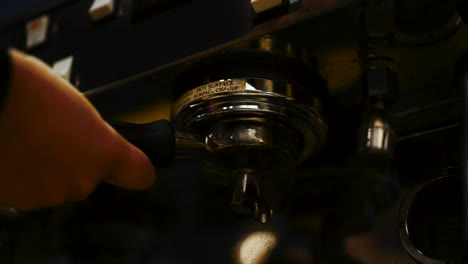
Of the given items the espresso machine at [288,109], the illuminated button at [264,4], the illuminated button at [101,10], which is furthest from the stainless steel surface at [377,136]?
the illuminated button at [101,10]

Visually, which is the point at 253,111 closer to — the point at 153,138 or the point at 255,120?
the point at 255,120

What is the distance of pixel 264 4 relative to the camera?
1.75 ft

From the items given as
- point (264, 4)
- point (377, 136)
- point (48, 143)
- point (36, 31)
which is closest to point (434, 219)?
point (377, 136)

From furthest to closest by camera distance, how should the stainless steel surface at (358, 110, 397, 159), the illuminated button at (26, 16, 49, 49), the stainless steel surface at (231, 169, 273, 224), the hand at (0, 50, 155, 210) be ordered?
the illuminated button at (26, 16, 49, 49)
the stainless steel surface at (231, 169, 273, 224)
the stainless steel surface at (358, 110, 397, 159)
the hand at (0, 50, 155, 210)

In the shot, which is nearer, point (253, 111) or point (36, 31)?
point (253, 111)

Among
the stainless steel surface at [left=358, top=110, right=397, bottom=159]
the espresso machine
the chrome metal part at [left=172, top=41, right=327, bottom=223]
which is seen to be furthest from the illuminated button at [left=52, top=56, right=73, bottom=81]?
the stainless steel surface at [left=358, top=110, right=397, bottom=159]

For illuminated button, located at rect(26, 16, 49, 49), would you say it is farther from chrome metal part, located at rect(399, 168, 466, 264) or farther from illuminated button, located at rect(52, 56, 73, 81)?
chrome metal part, located at rect(399, 168, 466, 264)

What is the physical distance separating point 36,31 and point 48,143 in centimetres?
42

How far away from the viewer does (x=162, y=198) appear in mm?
819

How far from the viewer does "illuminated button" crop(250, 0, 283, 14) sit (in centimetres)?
53

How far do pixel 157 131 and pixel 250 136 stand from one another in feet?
0.37

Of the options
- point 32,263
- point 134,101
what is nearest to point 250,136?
point 134,101

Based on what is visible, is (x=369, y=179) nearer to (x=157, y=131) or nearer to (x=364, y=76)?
(x=364, y=76)

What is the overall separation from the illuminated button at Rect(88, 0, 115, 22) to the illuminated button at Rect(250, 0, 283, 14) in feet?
0.67
